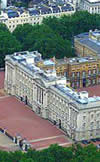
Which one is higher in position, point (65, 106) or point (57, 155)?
point (65, 106)

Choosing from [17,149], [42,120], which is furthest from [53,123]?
[17,149]

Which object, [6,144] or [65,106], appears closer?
A: [6,144]

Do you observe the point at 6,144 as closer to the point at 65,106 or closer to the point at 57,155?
the point at 65,106

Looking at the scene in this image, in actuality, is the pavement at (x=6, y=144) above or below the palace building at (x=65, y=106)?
below

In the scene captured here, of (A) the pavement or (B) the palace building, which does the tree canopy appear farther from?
(B) the palace building

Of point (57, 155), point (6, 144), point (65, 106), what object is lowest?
point (6, 144)

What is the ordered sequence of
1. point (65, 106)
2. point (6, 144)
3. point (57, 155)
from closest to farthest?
point (57, 155)
point (6, 144)
point (65, 106)

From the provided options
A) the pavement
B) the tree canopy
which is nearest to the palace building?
the pavement

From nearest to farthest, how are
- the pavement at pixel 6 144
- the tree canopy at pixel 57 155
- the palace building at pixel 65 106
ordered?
the tree canopy at pixel 57 155, the pavement at pixel 6 144, the palace building at pixel 65 106

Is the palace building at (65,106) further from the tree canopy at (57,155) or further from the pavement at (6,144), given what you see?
the tree canopy at (57,155)

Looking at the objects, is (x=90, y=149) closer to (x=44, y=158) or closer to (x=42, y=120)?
(x=44, y=158)

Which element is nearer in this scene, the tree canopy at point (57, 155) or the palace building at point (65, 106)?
the tree canopy at point (57, 155)

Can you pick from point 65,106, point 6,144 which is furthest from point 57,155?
point 65,106

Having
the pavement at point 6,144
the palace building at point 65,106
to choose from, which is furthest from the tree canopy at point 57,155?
the palace building at point 65,106
